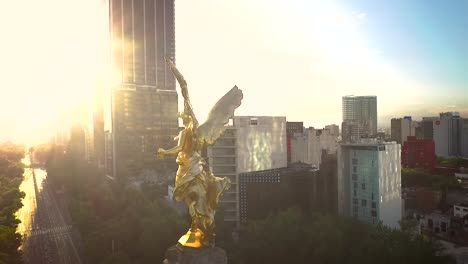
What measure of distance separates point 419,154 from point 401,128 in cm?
2475

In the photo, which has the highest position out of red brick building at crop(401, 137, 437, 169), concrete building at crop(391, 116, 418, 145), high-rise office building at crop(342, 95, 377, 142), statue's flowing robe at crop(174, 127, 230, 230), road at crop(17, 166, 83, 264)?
high-rise office building at crop(342, 95, 377, 142)

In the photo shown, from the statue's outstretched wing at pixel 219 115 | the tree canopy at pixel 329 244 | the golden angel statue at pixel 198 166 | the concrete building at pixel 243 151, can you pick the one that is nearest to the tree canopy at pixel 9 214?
the tree canopy at pixel 329 244

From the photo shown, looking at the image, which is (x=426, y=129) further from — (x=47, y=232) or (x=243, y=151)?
(x=47, y=232)

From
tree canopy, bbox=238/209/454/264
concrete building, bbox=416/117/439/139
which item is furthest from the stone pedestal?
concrete building, bbox=416/117/439/139

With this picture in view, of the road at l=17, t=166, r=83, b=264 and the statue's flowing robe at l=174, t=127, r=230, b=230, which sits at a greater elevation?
the statue's flowing robe at l=174, t=127, r=230, b=230

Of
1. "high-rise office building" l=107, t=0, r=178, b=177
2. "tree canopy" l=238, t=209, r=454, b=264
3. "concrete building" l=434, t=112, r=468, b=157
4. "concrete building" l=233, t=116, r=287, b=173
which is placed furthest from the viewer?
"concrete building" l=434, t=112, r=468, b=157

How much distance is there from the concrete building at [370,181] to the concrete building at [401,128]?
2027 inches

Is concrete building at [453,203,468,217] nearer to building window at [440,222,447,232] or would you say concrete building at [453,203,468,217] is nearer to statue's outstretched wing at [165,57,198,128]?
building window at [440,222,447,232]

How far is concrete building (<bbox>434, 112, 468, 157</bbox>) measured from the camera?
70.8 m

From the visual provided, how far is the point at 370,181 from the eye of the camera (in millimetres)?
30969

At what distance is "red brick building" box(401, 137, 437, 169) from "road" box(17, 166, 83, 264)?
45.1 m

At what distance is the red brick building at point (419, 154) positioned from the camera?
57.3 metres

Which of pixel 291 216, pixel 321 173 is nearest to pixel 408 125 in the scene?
pixel 321 173

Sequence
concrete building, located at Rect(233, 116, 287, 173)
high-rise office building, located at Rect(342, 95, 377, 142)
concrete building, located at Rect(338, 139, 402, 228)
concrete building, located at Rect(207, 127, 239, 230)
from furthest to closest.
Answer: high-rise office building, located at Rect(342, 95, 377, 142), concrete building, located at Rect(233, 116, 287, 173), concrete building, located at Rect(207, 127, 239, 230), concrete building, located at Rect(338, 139, 402, 228)
